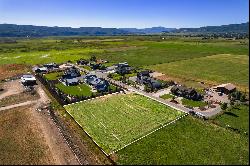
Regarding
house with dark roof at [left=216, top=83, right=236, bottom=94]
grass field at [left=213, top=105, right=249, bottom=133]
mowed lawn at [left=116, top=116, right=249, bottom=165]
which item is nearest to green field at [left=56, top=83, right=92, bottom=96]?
mowed lawn at [left=116, top=116, right=249, bottom=165]

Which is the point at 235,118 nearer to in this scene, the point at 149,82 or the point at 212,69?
the point at 149,82

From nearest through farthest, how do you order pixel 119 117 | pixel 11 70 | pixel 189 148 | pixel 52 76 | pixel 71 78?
pixel 189 148 → pixel 119 117 → pixel 71 78 → pixel 52 76 → pixel 11 70

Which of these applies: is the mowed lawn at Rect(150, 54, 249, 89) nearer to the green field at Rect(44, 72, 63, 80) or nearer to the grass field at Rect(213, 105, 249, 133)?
the grass field at Rect(213, 105, 249, 133)

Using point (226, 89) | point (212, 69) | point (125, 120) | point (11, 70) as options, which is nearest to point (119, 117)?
point (125, 120)

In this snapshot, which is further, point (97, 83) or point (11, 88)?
point (11, 88)

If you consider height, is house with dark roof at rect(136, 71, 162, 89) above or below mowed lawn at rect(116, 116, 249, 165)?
above
